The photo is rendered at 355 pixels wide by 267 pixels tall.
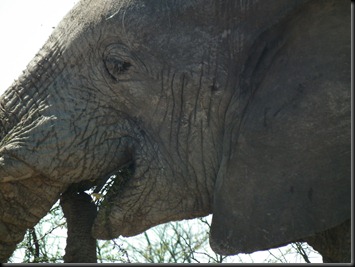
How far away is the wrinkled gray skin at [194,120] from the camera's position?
16.2 ft

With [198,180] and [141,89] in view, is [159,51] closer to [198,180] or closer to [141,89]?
[141,89]

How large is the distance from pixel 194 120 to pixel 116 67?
0.44m

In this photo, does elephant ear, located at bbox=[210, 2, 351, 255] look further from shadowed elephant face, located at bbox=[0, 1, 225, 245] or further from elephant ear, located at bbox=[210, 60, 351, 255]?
shadowed elephant face, located at bbox=[0, 1, 225, 245]

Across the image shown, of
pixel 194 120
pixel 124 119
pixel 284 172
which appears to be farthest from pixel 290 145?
pixel 124 119

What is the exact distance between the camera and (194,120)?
5.24 meters

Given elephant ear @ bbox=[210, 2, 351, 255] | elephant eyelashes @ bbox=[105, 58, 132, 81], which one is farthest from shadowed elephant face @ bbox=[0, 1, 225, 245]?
elephant ear @ bbox=[210, 2, 351, 255]

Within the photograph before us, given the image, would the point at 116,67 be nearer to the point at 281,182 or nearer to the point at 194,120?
the point at 194,120

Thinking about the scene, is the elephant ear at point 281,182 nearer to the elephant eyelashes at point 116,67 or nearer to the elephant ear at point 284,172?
the elephant ear at point 284,172

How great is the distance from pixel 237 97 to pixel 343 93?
20.2 inches

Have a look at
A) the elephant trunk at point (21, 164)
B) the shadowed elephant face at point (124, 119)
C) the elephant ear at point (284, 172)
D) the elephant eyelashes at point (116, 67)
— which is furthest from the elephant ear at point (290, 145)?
the elephant trunk at point (21, 164)

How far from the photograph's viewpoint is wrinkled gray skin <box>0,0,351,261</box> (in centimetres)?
494

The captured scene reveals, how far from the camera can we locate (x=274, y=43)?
5.12 metres

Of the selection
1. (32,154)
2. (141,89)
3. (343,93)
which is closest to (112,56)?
(141,89)

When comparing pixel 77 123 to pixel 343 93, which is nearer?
pixel 343 93
